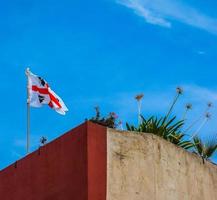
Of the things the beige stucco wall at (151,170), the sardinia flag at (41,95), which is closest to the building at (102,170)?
the beige stucco wall at (151,170)

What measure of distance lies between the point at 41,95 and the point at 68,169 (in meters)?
3.63

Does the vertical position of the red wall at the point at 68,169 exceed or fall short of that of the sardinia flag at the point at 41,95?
it falls short

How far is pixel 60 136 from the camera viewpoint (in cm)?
1494

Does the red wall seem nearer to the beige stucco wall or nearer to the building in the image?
the building

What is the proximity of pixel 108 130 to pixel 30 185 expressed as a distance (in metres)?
2.18

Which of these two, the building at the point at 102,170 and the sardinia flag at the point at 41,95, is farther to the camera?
the sardinia flag at the point at 41,95

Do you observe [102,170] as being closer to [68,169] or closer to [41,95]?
[68,169]

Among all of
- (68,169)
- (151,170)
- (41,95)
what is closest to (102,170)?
(68,169)

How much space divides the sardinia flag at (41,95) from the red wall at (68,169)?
2.06 metres

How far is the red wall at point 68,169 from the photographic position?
1402 centimetres

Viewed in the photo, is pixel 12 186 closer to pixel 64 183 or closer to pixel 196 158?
pixel 64 183

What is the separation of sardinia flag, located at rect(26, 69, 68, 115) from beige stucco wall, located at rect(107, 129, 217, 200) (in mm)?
2907

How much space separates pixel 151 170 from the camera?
15250 millimetres

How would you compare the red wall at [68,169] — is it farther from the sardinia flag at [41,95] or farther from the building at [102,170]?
the sardinia flag at [41,95]
